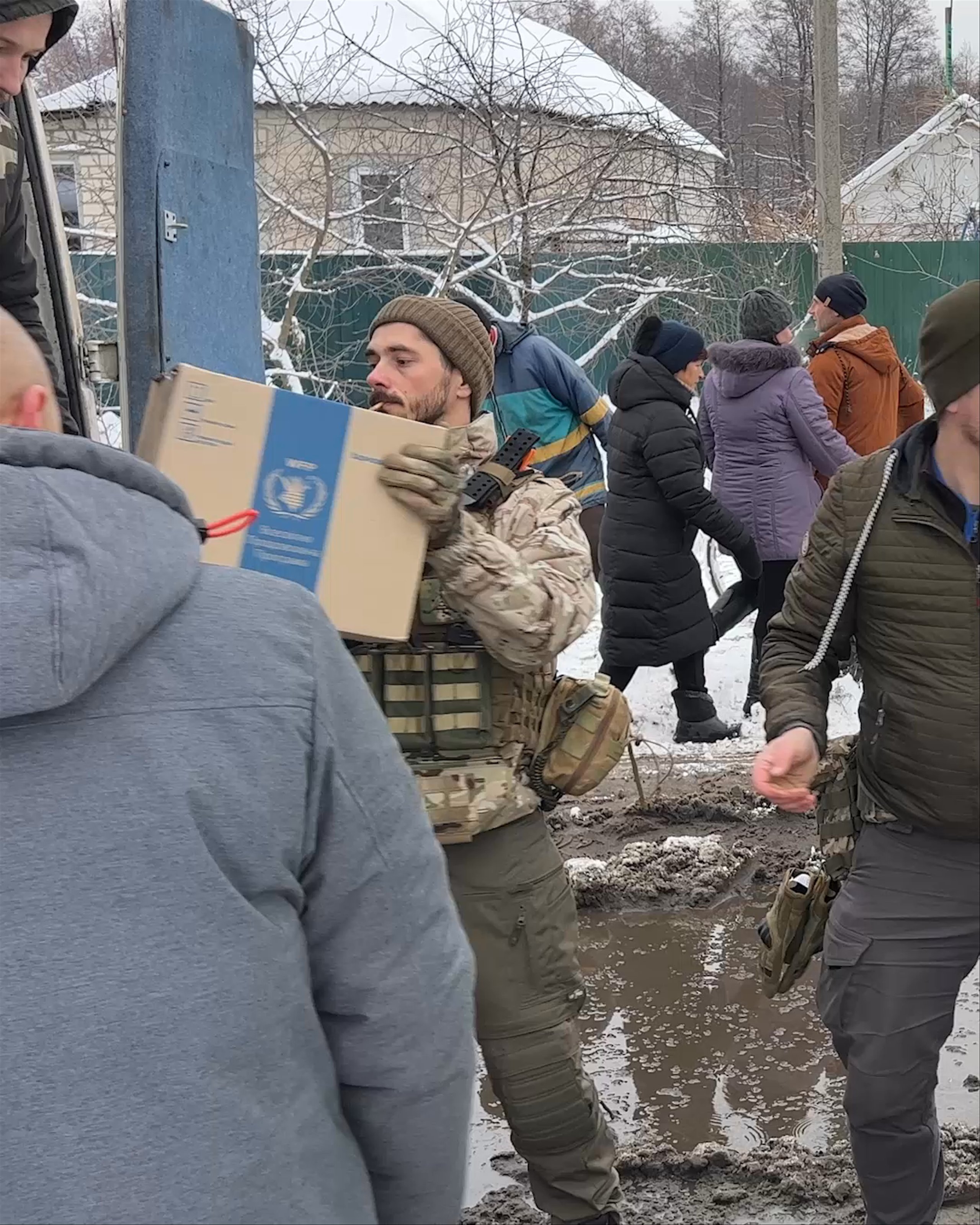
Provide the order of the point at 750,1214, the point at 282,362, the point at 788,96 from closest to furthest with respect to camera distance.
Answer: the point at 750,1214 < the point at 282,362 < the point at 788,96

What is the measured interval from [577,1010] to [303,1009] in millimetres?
1559

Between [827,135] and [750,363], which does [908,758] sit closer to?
[750,363]

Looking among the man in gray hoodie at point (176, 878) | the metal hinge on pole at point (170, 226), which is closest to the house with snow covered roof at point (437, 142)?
the metal hinge on pole at point (170, 226)

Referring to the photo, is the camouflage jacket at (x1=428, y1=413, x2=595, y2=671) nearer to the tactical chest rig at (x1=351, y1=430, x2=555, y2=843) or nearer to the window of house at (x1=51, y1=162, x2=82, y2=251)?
the tactical chest rig at (x1=351, y1=430, x2=555, y2=843)

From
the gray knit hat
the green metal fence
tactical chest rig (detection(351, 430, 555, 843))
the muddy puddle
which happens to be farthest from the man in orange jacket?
tactical chest rig (detection(351, 430, 555, 843))

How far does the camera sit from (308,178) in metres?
9.68

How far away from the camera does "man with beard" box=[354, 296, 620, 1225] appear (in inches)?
100

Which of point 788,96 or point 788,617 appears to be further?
point 788,96

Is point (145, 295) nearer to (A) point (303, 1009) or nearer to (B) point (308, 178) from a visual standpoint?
(A) point (303, 1009)

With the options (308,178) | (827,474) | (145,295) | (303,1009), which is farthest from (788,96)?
(303,1009)

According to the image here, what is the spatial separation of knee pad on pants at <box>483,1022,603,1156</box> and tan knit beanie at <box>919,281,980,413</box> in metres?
1.42

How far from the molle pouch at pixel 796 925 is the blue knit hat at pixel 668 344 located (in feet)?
10.8

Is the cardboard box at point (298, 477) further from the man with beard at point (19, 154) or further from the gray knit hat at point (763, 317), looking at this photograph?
the gray knit hat at point (763, 317)

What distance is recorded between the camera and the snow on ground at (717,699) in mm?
6199
